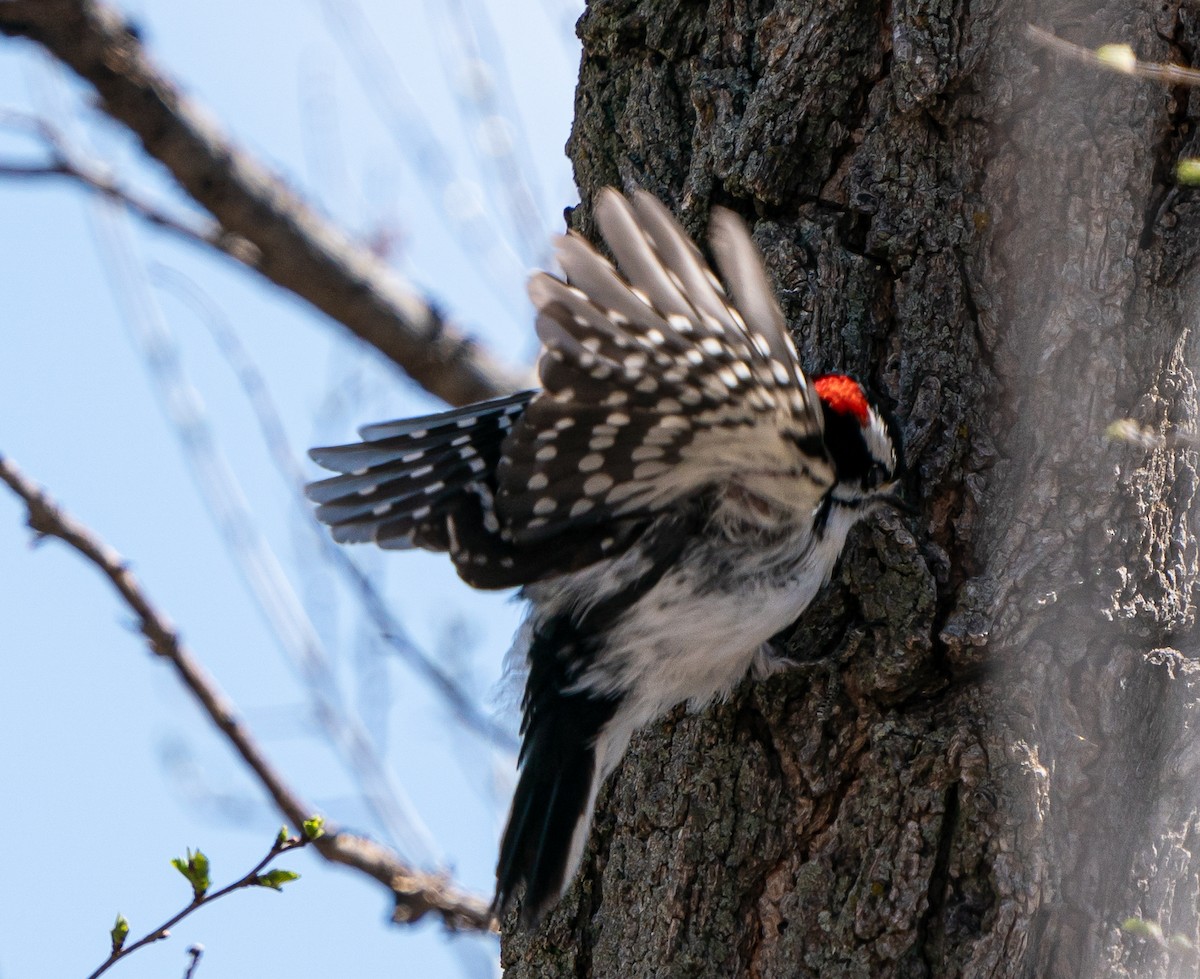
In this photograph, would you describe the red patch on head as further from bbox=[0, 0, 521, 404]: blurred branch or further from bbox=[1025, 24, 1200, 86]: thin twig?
bbox=[0, 0, 521, 404]: blurred branch

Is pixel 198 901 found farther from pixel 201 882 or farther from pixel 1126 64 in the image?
pixel 1126 64

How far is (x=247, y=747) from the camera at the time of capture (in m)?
2.76

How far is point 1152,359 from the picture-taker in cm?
214

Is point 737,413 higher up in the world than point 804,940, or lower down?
higher up

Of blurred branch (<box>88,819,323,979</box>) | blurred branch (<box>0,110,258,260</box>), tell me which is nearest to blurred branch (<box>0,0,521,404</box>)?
blurred branch (<box>0,110,258,260</box>)

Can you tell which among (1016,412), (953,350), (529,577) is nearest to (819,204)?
(953,350)

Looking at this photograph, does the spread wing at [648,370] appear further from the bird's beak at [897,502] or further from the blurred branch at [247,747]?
the blurred branch at [247,747]

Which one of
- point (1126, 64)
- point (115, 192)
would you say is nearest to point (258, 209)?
point (115, 192)

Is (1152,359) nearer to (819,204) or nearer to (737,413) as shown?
(819,204)

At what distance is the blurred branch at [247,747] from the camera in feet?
8.14

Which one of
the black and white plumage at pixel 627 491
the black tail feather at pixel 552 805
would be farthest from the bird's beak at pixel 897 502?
the black tail feather at pixel 552 805

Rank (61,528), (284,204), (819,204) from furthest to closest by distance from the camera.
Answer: (284,204) → (61,528) → (819,204)

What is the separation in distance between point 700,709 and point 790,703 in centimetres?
16

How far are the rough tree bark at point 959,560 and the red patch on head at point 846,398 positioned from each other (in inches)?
6.4
